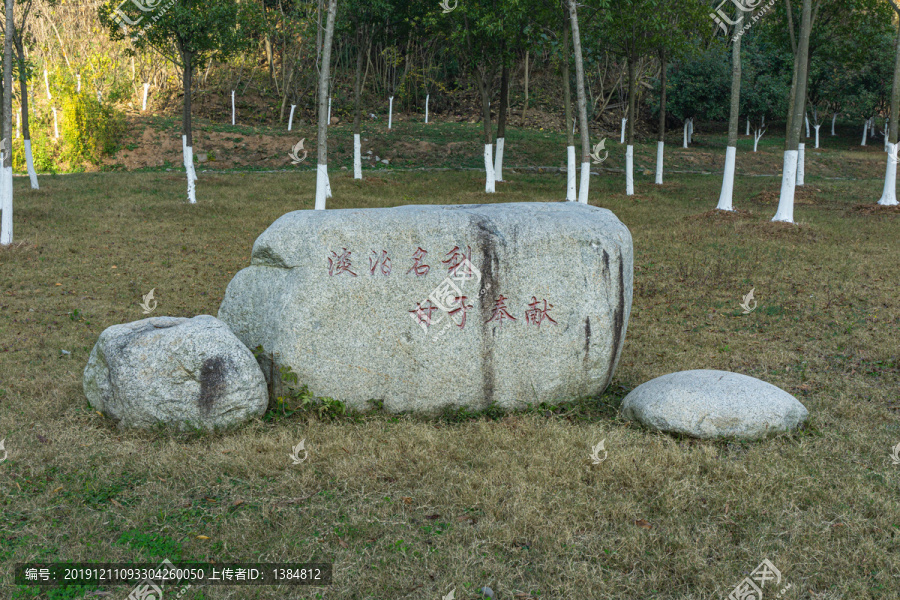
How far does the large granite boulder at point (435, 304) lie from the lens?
276 inches

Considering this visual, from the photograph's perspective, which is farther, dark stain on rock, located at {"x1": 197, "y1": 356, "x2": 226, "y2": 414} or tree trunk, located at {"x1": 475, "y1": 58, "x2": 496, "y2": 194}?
tree trunk, located at {"x1": 475, "y1": 58, "x2": 496, "y2": 194}

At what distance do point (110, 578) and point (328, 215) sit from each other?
164 inches

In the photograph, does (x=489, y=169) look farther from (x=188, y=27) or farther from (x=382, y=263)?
(x=382, y=263)

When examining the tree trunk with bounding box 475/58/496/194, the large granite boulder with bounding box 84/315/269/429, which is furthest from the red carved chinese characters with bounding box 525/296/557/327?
the tree trunk with bounding box 475/58/496/194

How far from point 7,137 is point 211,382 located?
38.4ft

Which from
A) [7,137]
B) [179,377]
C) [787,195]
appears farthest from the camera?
[787,195]

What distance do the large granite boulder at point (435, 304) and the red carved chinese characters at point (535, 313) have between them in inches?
0.4

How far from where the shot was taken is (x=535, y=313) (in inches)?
280

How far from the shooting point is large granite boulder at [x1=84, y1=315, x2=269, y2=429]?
254 inches

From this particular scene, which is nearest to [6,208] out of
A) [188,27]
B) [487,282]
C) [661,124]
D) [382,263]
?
[188,27]

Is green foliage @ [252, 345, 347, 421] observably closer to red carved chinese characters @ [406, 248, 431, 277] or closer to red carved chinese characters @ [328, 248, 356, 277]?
red carved chinese characters @ [328, 248, 356, 277]

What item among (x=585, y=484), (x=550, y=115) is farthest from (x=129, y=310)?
(x=550, y=115)

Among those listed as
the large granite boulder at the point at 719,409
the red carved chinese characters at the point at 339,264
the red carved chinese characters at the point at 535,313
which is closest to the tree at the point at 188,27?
the red carved chinese characters at the point at 339,264

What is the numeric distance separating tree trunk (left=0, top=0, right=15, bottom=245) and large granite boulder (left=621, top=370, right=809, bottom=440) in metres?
14.6
